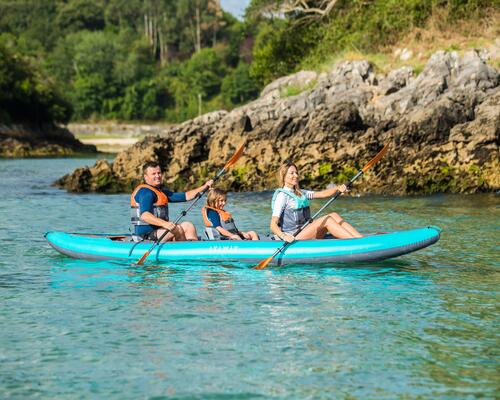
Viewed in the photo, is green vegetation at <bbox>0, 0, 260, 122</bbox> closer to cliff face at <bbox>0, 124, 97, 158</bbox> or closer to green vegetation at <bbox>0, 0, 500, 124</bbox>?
green vegetation at <bbox>0, 0, 500, 124</bbox>

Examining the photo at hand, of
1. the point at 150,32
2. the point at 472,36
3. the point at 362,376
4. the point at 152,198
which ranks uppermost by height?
the point at 150,32

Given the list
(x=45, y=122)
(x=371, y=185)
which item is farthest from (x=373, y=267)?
(x=45, y=122)

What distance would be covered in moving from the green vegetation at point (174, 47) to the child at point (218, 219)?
13905mm

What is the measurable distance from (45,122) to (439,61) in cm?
3471

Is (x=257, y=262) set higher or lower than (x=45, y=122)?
lower

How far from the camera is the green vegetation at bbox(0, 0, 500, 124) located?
26.3 metres

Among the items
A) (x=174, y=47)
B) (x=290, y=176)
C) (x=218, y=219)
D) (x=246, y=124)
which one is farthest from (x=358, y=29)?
(x=174, y=47)

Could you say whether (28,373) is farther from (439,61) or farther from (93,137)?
(93,137)

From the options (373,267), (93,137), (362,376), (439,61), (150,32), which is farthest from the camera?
(150,32)

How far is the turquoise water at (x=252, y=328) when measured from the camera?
5941mm

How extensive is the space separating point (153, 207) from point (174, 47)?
297 ft

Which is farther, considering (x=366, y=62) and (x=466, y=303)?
(x=366, y=62)

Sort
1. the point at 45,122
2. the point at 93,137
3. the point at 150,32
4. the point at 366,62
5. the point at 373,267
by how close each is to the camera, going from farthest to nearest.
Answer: the point at 150,32, the point at 93,137, the point at 45,122, the point at 366,62, the point at 373,267

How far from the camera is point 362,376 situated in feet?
19.9
